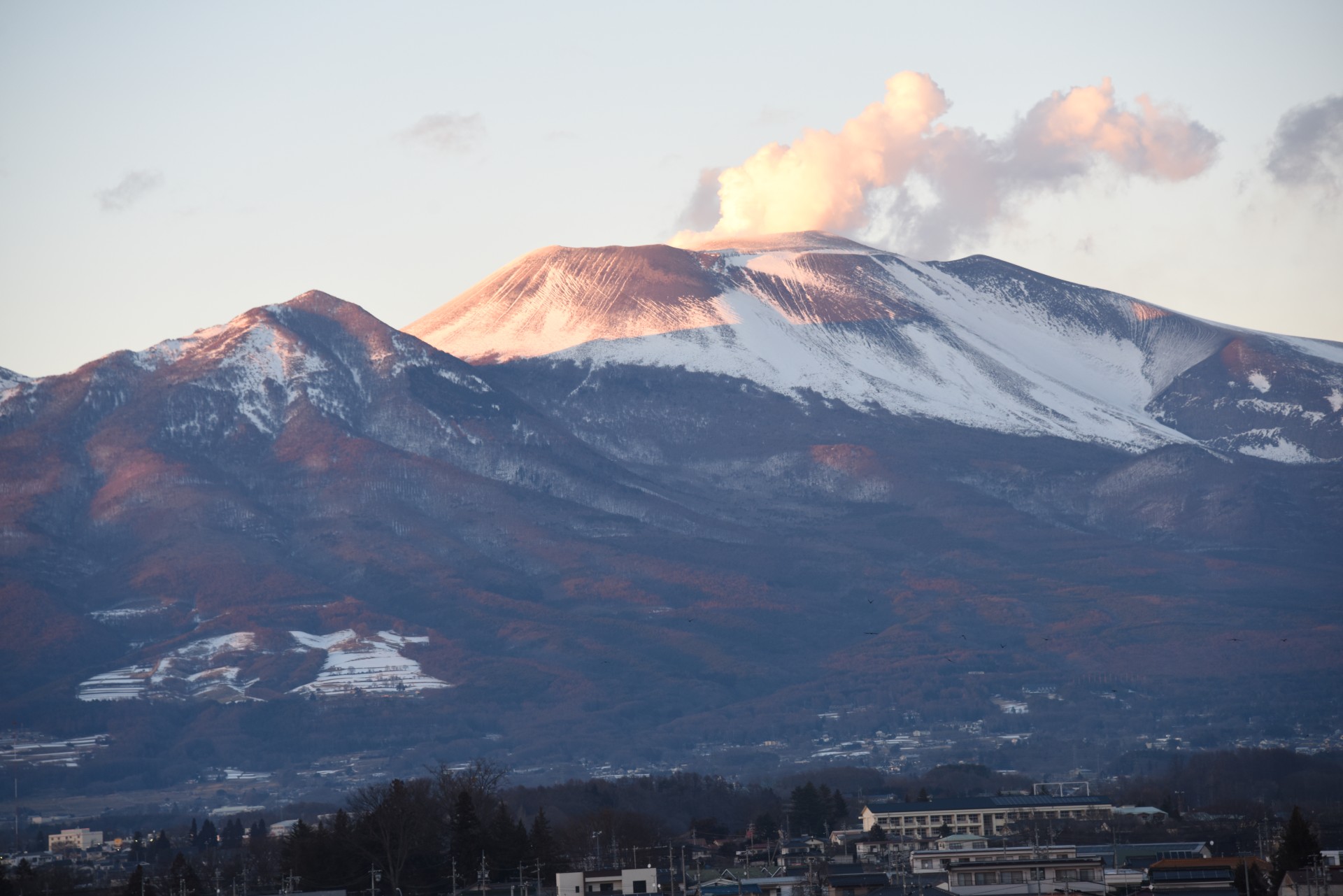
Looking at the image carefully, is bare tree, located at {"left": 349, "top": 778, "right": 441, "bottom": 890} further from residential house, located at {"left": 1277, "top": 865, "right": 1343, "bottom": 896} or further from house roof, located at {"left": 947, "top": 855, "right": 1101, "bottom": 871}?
residential house, located at {"left": 1277, "top": 865, "right": 1343, "bottom": 896}

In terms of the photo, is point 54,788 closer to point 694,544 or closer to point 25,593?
point 25,593

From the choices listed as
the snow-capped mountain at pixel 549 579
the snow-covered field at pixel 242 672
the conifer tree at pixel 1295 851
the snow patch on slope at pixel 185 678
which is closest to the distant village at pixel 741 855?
the conifer tree at pixel 1295 851

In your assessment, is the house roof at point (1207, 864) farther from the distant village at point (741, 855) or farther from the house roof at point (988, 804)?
the house roof at point (988, 804)

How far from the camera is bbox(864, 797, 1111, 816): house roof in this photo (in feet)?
262

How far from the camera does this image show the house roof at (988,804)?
7994cm

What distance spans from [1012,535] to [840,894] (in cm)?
13488

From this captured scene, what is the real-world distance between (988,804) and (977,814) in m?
1.16

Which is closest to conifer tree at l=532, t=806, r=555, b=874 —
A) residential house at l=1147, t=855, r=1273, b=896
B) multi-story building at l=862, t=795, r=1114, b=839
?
residential house at l=1147, t=855, r=1273, b=896

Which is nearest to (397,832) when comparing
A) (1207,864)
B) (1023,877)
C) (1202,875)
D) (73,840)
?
(1023,877)

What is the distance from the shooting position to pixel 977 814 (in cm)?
7950

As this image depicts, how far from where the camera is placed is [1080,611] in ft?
555

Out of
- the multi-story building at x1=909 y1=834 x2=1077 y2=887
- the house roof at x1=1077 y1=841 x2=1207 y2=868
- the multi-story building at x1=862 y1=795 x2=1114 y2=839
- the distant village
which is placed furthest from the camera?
the multi-story building at x1=862 y1=795 x2=1114 y2=839

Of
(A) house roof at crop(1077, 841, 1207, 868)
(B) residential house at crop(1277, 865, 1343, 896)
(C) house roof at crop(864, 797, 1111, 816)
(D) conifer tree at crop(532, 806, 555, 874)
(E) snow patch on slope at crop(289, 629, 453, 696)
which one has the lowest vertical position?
(B) residential house at crop(1277, 865, 1343, 896)

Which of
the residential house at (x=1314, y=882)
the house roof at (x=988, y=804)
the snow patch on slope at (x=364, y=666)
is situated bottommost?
the residential house at (x=1314, y=882)
